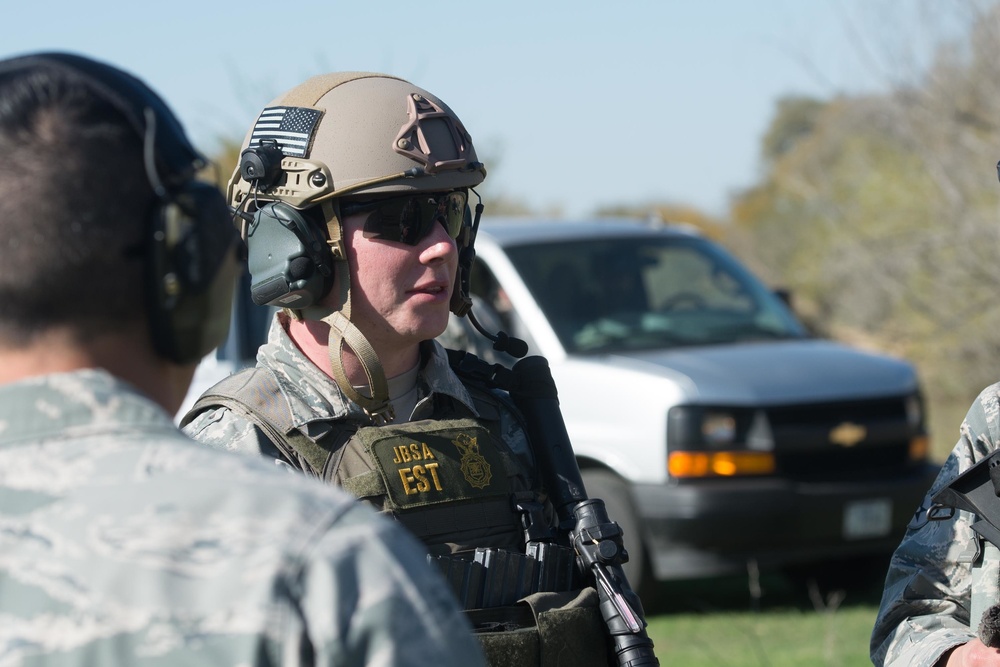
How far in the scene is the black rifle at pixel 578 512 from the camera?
9.00 ft

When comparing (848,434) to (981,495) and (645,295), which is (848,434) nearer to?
(645,295)

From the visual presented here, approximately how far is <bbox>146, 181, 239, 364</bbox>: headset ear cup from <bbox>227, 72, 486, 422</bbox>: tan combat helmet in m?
1.25

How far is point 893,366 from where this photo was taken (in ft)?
24.7

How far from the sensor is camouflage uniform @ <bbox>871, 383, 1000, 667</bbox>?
2.62 metres

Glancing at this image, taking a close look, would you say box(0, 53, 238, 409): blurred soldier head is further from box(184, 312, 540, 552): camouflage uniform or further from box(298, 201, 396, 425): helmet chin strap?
box(298, 201, 396, 425): helmet chin strap

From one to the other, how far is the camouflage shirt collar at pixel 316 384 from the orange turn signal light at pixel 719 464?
3929mm

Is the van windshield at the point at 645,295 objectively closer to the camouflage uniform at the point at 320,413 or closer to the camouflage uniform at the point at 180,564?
the camouflage uniform at the point at 320,413

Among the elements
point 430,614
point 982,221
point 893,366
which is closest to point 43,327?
point 430,614

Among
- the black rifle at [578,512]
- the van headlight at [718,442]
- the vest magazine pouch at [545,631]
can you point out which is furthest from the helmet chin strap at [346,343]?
the van headlight at [718,442]

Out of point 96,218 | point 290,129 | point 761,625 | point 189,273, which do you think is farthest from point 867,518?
point 96,218

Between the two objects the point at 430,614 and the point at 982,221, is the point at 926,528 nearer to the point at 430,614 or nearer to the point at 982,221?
the point at 430,614

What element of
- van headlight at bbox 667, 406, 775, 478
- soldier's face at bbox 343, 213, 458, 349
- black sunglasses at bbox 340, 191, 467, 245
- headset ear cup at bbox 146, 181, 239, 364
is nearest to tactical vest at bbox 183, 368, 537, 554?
soldier's face at bbox 343, 213, 458, 349

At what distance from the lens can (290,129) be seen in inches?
113

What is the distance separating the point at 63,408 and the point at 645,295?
6553 millimetres
